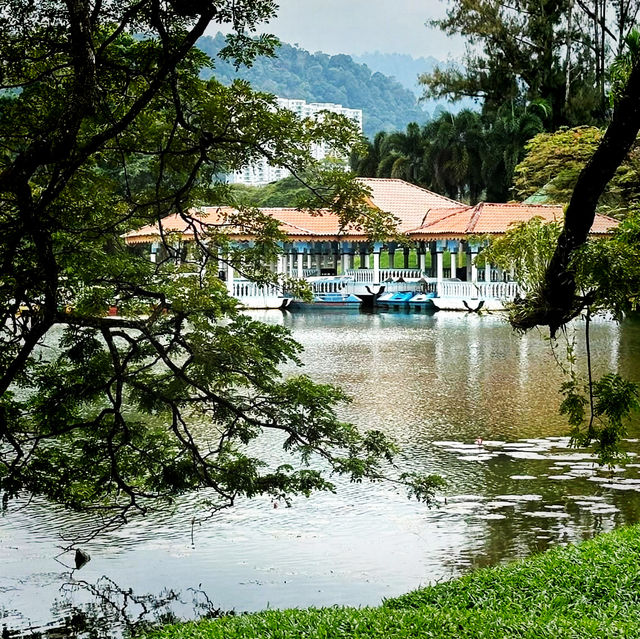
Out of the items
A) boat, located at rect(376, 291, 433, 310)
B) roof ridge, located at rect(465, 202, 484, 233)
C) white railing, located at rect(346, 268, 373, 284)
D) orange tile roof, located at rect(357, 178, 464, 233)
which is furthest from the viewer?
orange tile roof, located at rect(357, 178, 464, 233)

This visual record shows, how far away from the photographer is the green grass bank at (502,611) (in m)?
3.09

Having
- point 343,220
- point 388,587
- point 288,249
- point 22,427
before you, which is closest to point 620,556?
point 388,587

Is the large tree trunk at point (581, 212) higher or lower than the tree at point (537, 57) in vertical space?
lower

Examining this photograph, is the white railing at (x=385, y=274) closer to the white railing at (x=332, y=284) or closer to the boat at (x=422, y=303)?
the white railing at (x=332, y=284)

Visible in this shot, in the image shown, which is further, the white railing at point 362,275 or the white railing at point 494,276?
the white railing at point 362,275

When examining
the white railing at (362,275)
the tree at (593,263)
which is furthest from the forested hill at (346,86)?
the tree at (593,263)

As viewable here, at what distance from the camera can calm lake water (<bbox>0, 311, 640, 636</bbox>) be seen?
4.81 meters

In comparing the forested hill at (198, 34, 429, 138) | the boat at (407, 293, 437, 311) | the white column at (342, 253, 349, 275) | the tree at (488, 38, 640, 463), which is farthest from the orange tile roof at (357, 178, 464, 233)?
the forested hill at (198, 34, 429, 138)

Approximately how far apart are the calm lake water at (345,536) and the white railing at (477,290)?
16452mm

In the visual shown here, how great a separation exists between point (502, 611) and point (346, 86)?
3772 inches

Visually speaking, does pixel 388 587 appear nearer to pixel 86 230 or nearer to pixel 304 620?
pixel 304 620

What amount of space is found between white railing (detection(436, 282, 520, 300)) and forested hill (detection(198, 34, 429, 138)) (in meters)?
62.9

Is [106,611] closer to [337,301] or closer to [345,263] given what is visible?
[337,301]

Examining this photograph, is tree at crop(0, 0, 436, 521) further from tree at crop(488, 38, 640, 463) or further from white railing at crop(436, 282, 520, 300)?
white railing at crop(436, 282, 520, 300)
